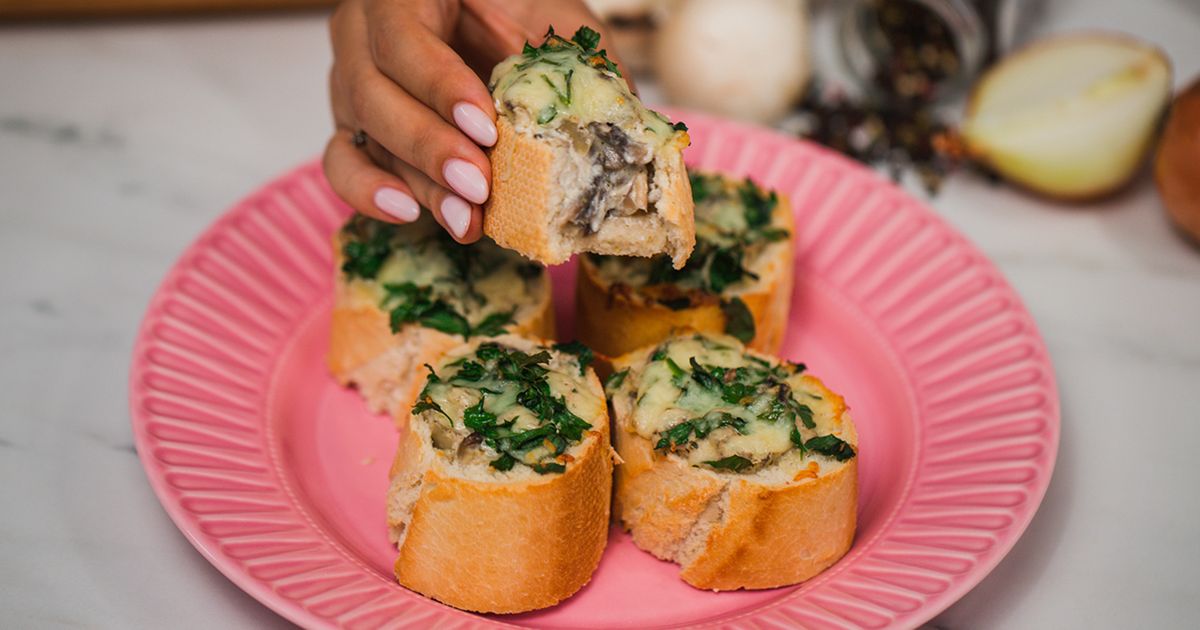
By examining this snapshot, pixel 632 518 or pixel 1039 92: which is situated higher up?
pixel 1039 92

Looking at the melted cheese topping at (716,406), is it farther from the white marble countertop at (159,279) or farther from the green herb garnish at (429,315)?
the white marble countertop at (159,279)

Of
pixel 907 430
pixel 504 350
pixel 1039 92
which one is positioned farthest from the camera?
pixel 1039 92

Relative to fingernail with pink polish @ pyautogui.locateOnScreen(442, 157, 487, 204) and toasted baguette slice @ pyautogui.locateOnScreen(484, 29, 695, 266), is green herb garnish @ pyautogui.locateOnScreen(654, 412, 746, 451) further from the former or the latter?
fingernail with pink polish @ pyautogui.locateOnScreen(442, 157, 487, 204)

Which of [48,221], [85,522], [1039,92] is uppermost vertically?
[1039,92]

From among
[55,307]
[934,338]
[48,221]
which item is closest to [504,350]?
[934,338]

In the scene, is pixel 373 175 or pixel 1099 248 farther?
pixel 1099 248

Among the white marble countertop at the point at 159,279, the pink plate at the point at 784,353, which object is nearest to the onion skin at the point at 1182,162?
the white marble countertop at the point at 159,279

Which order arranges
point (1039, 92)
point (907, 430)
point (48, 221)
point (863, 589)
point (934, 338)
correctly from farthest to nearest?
A: point (1039, 92), point (48, 221), point (934, 338), point (907, 430), point (863, 589)

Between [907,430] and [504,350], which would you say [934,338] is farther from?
[504,350]

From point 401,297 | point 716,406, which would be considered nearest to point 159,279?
point 401,297
